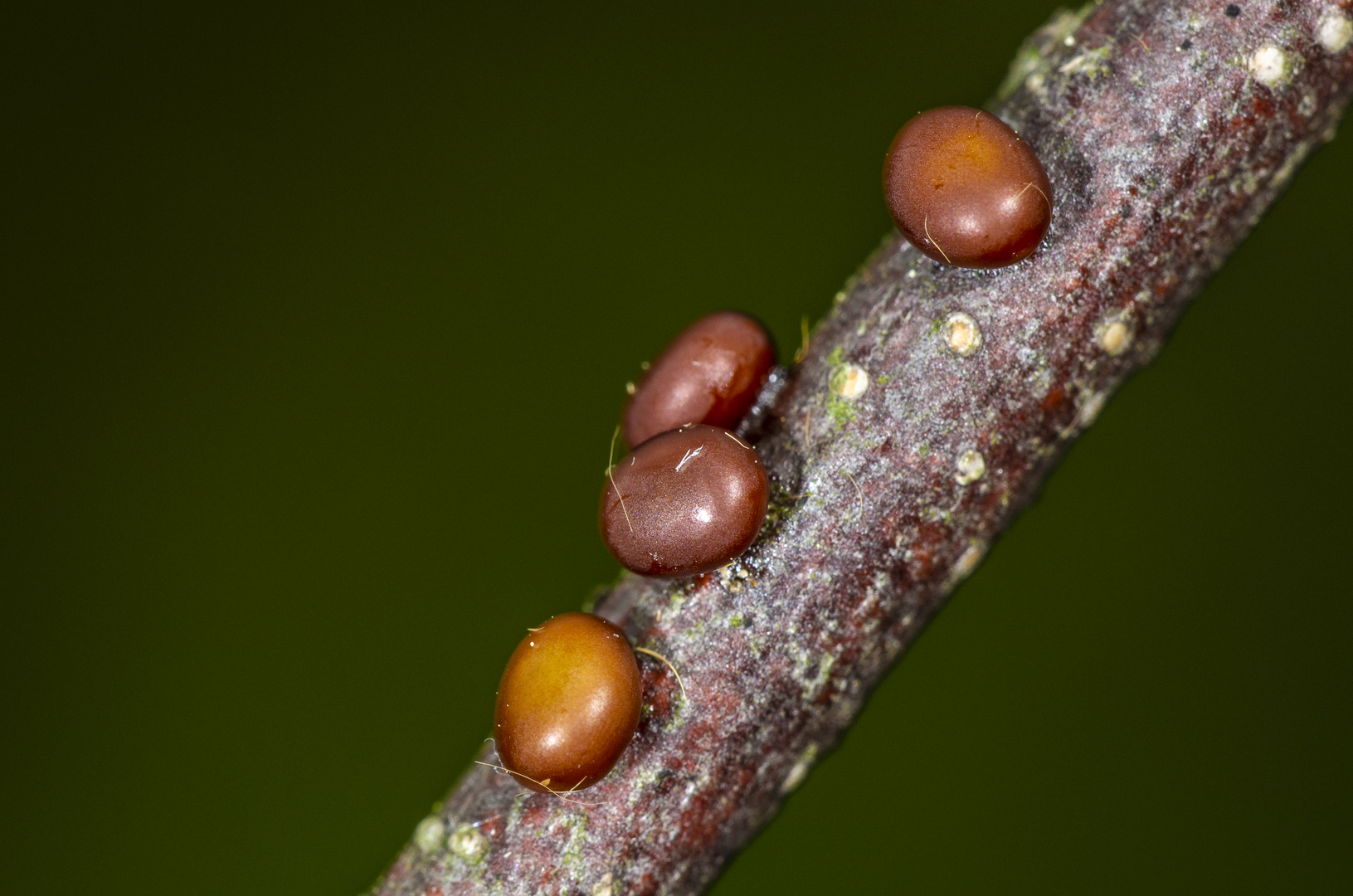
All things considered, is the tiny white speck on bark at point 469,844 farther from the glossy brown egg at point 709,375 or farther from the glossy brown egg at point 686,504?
the glossy brown egg at point 709,375

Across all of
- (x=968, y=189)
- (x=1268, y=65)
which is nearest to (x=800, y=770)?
(x=968, y=189)

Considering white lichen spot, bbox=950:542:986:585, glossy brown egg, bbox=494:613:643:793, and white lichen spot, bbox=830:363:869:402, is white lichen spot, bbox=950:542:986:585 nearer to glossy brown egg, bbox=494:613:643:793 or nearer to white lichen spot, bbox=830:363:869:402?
white lichen spot, bbox=830:363:869:402

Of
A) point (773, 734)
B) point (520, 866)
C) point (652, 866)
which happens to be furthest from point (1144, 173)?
point (520, 866)

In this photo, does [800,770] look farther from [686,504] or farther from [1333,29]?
[1333,29]

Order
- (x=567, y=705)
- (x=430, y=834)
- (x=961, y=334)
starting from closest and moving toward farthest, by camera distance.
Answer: (x=567, y=705) < (x=961, y=334) < (x=430, y=834)

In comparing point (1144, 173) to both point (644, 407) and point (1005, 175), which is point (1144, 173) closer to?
point (1005, 175)

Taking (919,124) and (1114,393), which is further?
(1114,393)

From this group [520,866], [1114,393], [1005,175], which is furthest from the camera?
[1114,393]
